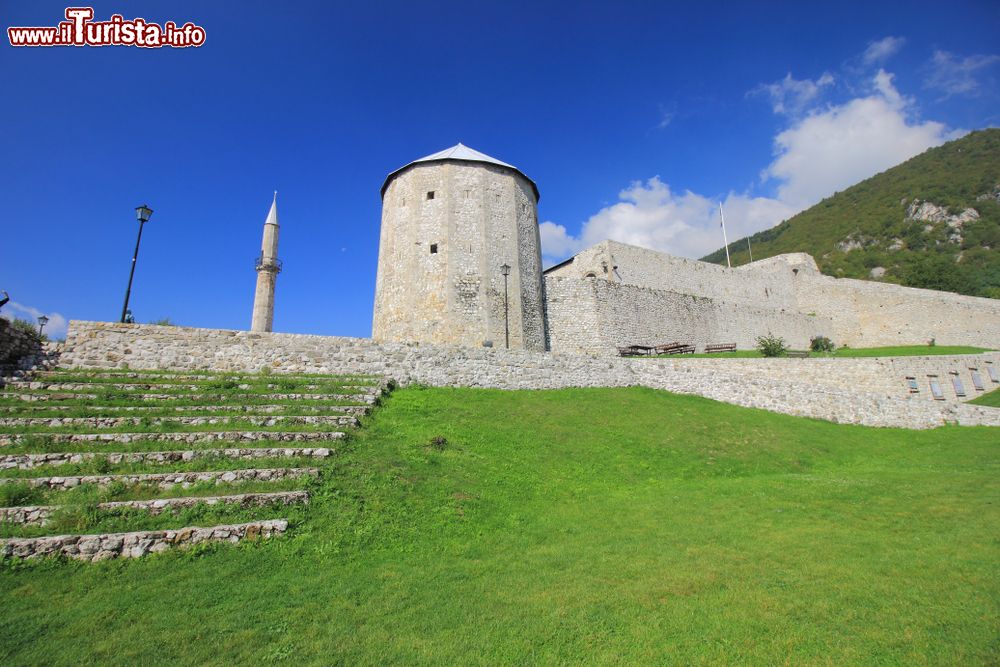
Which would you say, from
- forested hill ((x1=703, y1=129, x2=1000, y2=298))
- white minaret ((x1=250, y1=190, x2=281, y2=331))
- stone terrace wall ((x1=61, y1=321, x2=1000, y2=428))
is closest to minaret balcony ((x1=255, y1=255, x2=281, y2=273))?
white minaret ((x1=250, y1=190, x2=281, y2=331))

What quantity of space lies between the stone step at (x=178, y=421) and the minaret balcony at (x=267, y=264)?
74.6 ft

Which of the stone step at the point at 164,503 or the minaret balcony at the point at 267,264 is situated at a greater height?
the minaret balcony at the point at 267,264

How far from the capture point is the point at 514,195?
83.4ft

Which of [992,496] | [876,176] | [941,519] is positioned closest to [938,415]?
[992,496]

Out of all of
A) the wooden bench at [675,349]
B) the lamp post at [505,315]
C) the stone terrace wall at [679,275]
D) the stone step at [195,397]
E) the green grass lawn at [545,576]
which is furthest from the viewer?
the stone terrace wall at [679,275]

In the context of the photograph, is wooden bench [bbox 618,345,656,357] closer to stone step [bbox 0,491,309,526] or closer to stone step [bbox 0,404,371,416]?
stone step [bbox 0,404,371,416]

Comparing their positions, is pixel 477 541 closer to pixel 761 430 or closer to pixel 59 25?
pixel 761 430

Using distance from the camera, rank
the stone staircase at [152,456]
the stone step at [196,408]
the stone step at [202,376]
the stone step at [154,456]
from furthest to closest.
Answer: the stone step at [202,376] < the stone step at [196,408] < the stone step at [154,456] < the stone staircase at [152,456]

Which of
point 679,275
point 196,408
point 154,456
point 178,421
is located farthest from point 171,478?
point 679,275

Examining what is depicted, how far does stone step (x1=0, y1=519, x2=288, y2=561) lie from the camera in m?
5.83

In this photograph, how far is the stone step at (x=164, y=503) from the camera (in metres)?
6.45

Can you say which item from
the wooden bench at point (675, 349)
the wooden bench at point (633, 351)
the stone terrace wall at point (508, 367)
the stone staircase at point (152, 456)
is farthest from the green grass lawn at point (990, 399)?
the stone staircase at point (152, 456)

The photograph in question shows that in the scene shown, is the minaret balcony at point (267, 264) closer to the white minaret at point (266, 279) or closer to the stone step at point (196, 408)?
the white minaret at point (266, 279)

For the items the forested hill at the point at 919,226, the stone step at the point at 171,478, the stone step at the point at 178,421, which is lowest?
the stone step at the point at 171,478
